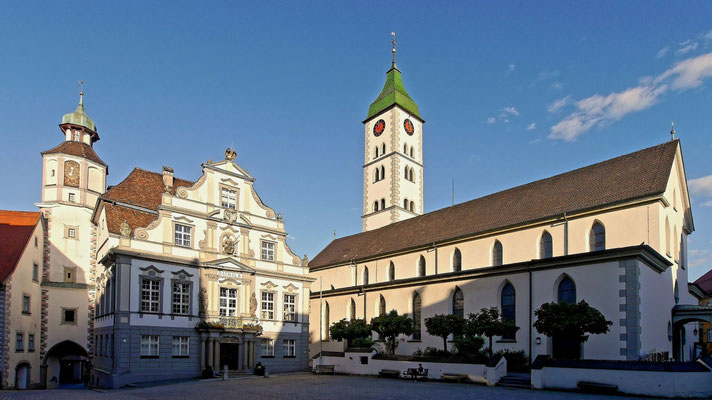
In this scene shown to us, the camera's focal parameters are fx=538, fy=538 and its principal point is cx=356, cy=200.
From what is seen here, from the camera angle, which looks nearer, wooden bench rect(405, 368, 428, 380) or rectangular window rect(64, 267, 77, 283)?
wooden bench rect(405, 368, 428, 380)

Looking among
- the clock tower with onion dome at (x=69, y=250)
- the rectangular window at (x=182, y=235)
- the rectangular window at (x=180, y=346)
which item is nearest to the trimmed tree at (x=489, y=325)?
the rectangular window at (x=180, y=346)

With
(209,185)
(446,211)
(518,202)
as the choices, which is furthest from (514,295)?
(209,185)

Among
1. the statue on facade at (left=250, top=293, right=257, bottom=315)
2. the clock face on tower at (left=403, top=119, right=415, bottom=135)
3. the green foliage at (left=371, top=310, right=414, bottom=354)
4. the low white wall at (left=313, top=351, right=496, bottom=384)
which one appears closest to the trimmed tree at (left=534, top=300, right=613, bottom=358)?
the low white wall at (left=313, top=351, right=496, bottom=384)

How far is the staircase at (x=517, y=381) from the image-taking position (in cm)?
2494

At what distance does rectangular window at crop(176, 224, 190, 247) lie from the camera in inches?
1382

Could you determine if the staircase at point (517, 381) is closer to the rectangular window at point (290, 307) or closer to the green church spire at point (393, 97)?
the rectangular window at point (290, 307)

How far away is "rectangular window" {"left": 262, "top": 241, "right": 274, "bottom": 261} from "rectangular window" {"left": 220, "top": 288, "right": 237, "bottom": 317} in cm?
379

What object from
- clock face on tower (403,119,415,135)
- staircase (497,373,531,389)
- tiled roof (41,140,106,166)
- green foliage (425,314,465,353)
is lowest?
staircase (497,373,531,389)

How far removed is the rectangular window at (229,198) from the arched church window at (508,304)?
1928cm

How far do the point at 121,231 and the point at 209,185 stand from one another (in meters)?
7.17

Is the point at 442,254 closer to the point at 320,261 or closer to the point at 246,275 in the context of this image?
the point at 246,275

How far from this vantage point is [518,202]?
36.9 meters

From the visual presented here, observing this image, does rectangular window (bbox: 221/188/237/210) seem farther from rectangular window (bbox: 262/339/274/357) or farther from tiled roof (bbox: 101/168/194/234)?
rectangular window (bbox: 262/339/274/357)

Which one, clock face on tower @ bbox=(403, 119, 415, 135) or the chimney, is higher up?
clock face on tower @ bbox=(403, 119, 415, 135)
